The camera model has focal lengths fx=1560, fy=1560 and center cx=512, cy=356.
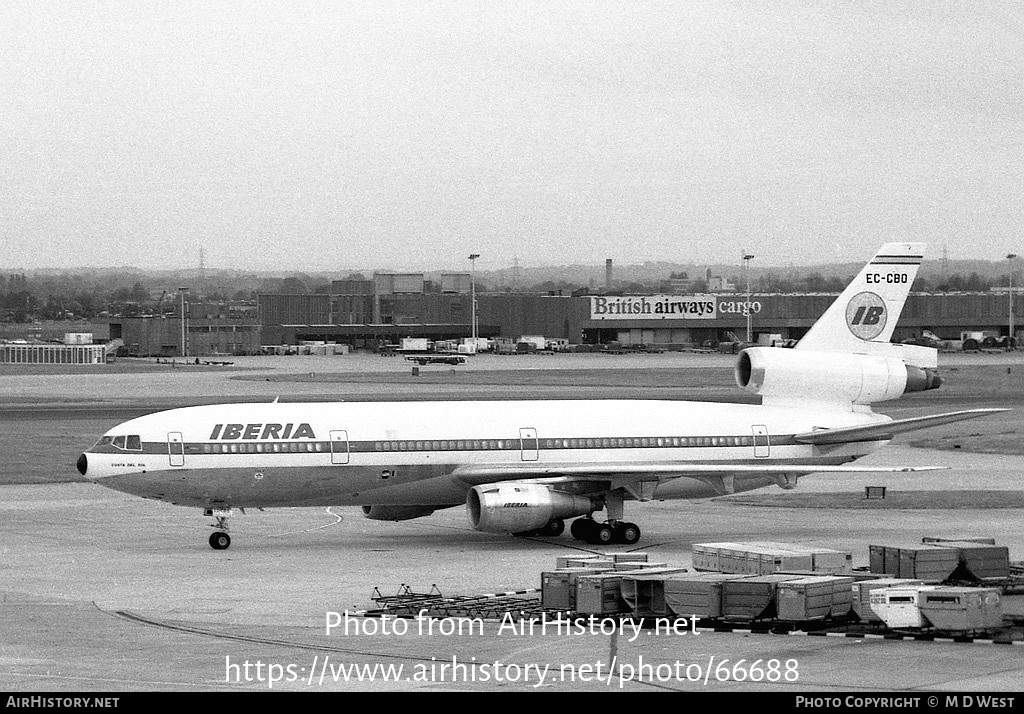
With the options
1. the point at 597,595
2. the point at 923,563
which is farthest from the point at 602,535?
the point at 597,595

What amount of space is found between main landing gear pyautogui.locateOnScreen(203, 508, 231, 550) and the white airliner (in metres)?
0.05

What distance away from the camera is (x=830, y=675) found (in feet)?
79.7

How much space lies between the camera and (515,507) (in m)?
42.4

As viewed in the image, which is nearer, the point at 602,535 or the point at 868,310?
the point at 602,535

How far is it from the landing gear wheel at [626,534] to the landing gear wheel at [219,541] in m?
10.9

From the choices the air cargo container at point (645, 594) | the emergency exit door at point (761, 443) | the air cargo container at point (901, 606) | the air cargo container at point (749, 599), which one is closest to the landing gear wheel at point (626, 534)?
the emergency exit door at point (761, 443)

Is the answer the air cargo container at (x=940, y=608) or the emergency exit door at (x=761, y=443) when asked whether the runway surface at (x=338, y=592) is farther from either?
the emergency exit door at (x=761, y=443)

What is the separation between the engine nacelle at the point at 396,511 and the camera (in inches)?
1796

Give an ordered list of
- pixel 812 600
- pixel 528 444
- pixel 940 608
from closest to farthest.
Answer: pixel 940 608
pixel 812 600
pixel 528 444

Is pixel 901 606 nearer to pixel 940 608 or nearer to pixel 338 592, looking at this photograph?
pixel 940 608

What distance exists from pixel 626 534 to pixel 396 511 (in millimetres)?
6791

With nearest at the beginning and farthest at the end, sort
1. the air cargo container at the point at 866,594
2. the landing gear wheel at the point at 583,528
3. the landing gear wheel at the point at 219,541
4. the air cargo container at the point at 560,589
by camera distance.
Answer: the air cargo container at the point at 866,594, the air cargo container at the point at 560,589, the landing gear wheel at the point at 219,541, the landing gear wheel at the point at 583,528

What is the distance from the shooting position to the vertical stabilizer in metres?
48.4
